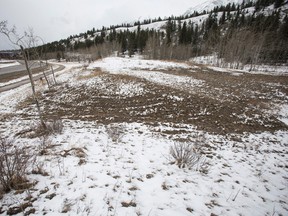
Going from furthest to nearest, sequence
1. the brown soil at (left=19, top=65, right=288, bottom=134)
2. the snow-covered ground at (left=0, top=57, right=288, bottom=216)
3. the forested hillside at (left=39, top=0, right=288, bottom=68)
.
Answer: the forested hillside at (left=39, top=0, right=288, bottom=68), the brown soil at (left=19, top=65, right=288, bottom=134), the snow-covered ground at (left=0, top=57, right=288, bottom=216)

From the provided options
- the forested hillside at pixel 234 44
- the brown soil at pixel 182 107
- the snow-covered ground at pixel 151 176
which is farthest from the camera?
the forested hillside at pixel 234 44

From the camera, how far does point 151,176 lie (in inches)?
170

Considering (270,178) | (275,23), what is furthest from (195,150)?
(275,23)

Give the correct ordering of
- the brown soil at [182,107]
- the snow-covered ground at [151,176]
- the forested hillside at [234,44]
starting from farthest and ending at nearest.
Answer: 1. the forested hillside at [234,44]
2. the brown soil at [182,107]
3. the snow-covered ground at [151,176]

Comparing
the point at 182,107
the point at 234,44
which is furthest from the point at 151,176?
the point at 234,44

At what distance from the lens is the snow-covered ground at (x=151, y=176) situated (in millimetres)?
3178

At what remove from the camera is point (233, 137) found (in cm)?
765

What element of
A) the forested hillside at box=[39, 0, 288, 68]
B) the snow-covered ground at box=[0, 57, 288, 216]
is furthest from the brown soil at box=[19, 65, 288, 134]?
the forested hillside at box=[39, 0, 288, 68]

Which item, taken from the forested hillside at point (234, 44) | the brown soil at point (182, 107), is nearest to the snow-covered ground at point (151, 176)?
the brown soil at point (182, 107)

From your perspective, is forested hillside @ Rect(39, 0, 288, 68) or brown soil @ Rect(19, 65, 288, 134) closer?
brown soil @ Rect(19, 65, 288, 134)

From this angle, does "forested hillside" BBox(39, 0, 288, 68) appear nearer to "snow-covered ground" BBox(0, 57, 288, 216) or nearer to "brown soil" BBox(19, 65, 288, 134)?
"brown soil" BBox(19, 65, 288, 134)

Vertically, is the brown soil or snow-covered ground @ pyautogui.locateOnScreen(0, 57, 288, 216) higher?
snow-covered ground @ pyautogui.locateOnScreen(0, 57, 288, 216)

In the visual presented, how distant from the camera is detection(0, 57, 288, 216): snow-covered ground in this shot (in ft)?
10.4

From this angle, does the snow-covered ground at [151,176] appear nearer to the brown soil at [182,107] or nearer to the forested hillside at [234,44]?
the brown soil at [182,107]
